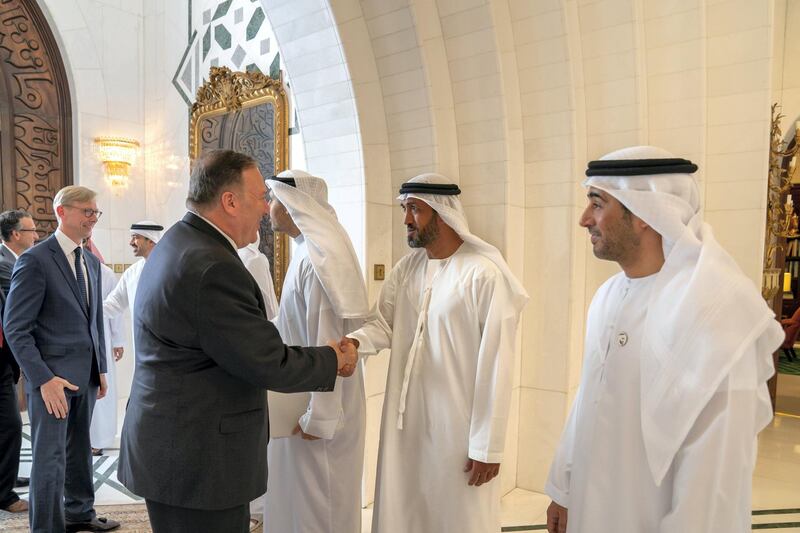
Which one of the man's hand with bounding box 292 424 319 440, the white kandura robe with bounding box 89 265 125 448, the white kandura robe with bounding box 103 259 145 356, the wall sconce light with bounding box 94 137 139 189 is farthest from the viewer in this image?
the wall sconce light with bounding box 94 137 139 189

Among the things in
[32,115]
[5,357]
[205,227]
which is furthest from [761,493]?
[32,115]

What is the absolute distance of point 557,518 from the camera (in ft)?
5.31

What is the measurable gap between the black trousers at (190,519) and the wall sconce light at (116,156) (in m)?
4.64

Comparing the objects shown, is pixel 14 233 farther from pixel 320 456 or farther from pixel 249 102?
pixel 320 456

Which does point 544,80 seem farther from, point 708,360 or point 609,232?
point 708,360

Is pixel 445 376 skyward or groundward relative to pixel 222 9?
groundward

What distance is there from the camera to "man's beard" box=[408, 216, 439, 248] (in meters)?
2.26

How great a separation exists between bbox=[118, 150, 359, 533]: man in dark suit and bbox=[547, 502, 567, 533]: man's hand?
2.95 feet

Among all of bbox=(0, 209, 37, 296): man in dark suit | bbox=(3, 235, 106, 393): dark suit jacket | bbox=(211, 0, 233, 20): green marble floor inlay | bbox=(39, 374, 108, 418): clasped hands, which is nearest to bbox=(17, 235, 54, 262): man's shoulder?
bbox=(3, 235, 106, 393): dark suit jacket

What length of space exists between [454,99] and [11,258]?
3164 millimetres

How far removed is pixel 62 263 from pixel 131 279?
1.52 m

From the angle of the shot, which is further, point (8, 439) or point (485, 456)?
point (8, 439)

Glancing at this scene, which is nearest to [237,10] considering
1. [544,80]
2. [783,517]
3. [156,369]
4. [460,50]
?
[460,50]

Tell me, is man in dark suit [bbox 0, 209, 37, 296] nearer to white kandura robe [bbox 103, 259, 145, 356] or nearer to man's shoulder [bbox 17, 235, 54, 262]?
white kandura robe [bbox 103, 259, 145, 356]
